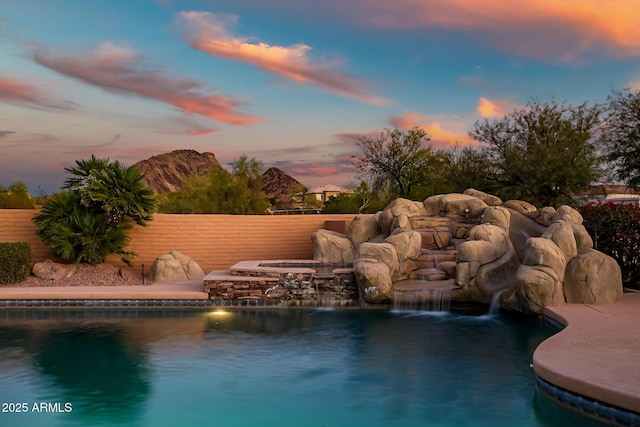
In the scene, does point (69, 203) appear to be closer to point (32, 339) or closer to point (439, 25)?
point (32, 339)

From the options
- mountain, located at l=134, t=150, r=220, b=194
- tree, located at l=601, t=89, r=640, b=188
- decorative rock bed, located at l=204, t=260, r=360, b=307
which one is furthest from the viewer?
mountain, located at l=134, t=150, r=220, b=194

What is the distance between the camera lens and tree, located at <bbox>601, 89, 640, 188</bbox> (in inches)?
773

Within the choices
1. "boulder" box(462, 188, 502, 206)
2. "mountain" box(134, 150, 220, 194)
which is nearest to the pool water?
"boulder" box(462, 188, 502, 206)

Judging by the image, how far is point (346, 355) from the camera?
889cm

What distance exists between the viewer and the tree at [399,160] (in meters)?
31.5

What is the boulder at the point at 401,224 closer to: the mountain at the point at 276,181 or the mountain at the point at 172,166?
the mountain at the point at 276,181

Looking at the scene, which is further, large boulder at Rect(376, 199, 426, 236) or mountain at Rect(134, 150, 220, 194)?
mountain at Rect(134, 150, 220, 194)

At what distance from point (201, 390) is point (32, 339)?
14.1 ft

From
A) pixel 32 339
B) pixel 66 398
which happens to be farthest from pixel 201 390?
pixel 32 339

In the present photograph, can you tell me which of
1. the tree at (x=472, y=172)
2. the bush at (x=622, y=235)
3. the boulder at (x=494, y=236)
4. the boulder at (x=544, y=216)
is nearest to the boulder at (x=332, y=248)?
the boulder at (x=494, y=236)

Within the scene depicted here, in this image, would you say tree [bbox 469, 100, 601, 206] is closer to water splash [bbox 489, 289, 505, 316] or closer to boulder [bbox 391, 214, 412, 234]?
boulder [bbox 391, 214, 412, 234]

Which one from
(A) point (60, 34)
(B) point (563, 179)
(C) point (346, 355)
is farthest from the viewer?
(B) point (563, 179)

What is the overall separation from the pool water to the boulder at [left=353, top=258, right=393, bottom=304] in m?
0.69

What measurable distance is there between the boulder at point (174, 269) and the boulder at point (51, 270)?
6.93 feet
